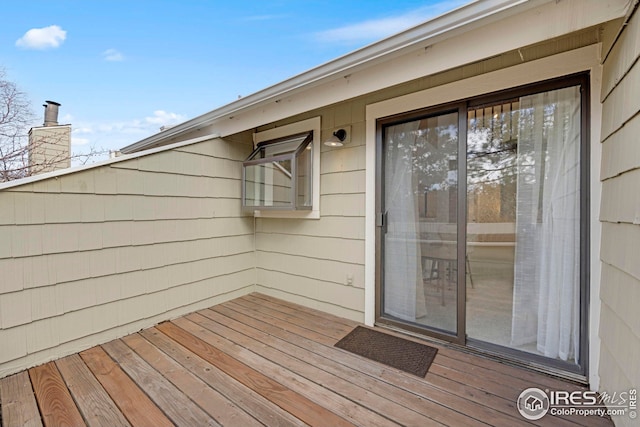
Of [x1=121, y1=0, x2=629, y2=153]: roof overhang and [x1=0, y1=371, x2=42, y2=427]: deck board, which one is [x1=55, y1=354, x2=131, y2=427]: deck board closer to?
[x1=0, y1=371, x2=42, y2=427]: deck board

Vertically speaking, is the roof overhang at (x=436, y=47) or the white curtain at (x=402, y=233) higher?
the roof overhang at (x=436, y=47)

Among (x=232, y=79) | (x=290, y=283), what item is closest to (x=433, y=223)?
(x=290, y=283)

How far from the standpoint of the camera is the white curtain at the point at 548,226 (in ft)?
5.90

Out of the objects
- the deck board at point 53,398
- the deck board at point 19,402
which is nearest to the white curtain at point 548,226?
the deck board at point 53,398

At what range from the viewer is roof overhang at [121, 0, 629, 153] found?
1.34 m

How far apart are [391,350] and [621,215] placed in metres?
1.67

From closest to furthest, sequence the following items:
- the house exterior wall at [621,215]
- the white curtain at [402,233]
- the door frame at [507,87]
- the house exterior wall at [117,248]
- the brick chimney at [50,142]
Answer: the house exterior wall at [621,215]
the door frame at [507,87]
the house exterior wall at [117,248]
the white curtain at [402,233]
the brick chimney at [50,142]

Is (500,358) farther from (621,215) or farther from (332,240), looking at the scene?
(332,240)

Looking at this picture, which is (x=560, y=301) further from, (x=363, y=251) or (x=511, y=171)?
(x=363, y=251)

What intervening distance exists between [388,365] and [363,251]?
104 cm
